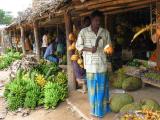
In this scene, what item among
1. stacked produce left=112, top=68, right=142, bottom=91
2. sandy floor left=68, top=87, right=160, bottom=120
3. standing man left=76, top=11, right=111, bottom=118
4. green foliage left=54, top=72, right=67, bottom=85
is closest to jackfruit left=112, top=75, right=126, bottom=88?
stacked produce left=112, top=68, right=142, bottom=91

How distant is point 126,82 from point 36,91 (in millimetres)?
2511

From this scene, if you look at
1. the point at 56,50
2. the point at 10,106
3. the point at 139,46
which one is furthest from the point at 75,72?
the point at 56,50

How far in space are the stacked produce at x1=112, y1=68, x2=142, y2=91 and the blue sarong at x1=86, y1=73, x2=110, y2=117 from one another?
6.64 feet

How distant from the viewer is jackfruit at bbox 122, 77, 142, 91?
329 inches

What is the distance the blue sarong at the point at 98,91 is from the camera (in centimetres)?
618

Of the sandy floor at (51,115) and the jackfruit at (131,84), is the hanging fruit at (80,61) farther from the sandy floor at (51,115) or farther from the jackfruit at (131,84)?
the jackfruit at (131,84)

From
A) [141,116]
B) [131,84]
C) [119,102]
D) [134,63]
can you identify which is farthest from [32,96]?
[141,116]

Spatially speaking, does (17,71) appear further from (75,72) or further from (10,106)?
(75,72)

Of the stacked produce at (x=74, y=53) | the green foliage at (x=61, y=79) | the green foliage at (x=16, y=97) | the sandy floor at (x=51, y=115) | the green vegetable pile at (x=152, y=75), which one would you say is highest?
the stacked produce at (x=74, y=53)

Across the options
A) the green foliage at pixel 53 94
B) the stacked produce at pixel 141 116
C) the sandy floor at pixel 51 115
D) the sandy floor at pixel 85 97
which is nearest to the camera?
the stacked produce at pixel 141 116

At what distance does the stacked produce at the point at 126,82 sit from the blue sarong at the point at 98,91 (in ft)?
6.64

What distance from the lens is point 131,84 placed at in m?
8.38

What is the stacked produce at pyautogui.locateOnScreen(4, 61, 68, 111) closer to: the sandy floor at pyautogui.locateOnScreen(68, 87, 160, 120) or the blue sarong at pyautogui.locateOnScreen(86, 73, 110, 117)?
the sandy floor at pyautogui.locateOnScreen(68, 87, 160, 120)

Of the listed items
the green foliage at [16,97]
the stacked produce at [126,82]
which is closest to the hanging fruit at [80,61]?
the stacked produce at [126,82]
